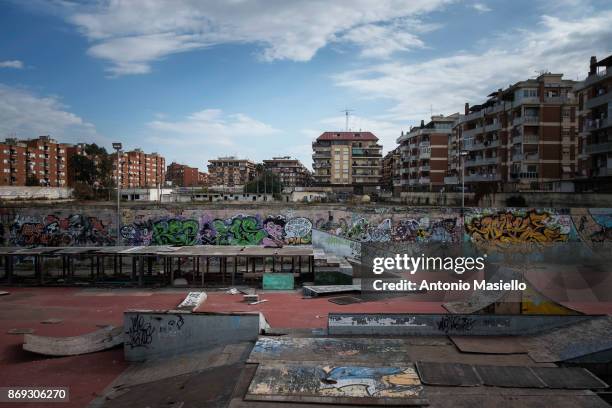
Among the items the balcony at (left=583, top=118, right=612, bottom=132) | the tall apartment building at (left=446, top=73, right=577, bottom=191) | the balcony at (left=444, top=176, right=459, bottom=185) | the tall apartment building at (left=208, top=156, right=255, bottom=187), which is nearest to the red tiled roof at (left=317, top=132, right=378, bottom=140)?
the balcony at (left=444, top=176, right=459, bottom=185)

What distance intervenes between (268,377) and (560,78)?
152ft

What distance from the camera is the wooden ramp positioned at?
44.6ft

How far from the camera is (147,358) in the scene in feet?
43.7

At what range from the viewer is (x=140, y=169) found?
123m

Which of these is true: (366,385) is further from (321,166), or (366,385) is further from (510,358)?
(321,166)

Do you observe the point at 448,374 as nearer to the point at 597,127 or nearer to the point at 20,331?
the point at 20,331

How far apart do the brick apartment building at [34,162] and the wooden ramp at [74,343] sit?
248ft

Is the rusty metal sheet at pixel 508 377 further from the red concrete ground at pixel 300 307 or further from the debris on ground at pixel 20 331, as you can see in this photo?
the debris on ground at pixel 20 331

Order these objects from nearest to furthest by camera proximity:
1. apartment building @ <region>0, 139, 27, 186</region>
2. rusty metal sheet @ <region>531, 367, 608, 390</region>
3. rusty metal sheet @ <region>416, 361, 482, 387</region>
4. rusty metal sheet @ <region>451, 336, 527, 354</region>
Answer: rusty metal sheet @ <region>531, 367, 608, 390</region> → rusty metal sheet @ <region>416, 361, 482, 387</region> → rusty metal sheet @ <region>451, 336, 527, 354</region> → apartment building @ <region>0, 139, 27, 186</region>

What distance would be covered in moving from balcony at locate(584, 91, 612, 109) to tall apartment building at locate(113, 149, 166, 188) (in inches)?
3525

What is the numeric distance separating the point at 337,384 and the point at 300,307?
333 inches

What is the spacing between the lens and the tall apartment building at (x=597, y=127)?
35.4m

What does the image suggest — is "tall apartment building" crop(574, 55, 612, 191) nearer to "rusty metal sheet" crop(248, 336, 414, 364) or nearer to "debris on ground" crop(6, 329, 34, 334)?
"rusty metal sheet" crop(248, 336, 414, 364)

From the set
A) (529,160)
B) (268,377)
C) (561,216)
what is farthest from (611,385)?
(529,160)
